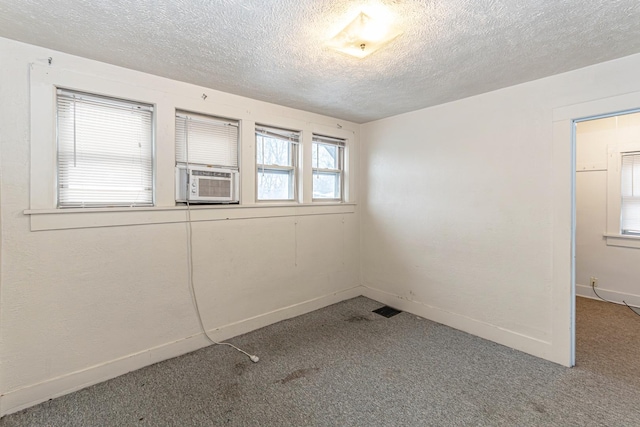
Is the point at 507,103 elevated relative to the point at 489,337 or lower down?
elevated

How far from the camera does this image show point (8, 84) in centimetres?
187

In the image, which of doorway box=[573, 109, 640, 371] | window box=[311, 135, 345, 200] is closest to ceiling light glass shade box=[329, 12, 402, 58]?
window box=[311, 135, 345, 200]

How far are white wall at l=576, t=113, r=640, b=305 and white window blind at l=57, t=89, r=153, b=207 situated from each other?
528cm

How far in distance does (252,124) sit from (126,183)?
1.27 metres

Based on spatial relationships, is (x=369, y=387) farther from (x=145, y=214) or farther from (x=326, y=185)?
(x=326, y=185)

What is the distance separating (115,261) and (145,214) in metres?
0.42

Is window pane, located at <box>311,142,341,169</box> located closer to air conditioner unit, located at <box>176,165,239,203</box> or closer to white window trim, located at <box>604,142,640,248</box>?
air conditioner unit, located at <box>176,165,239,203</box>

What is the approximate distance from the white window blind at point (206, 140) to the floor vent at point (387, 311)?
236cm

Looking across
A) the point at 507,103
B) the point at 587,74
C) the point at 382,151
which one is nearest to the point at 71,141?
the point at 382,151

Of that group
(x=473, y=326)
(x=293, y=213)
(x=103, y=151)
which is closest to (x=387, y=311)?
(x=473, y=326)

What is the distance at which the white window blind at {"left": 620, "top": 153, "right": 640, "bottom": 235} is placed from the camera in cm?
361

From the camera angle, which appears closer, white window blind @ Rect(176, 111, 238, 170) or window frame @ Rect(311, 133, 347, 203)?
white window blind @ Rect(176, 111, 238, 170)

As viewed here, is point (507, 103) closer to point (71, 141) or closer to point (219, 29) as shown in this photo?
point (219, 29)

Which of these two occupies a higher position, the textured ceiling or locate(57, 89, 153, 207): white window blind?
the textured ceiling
